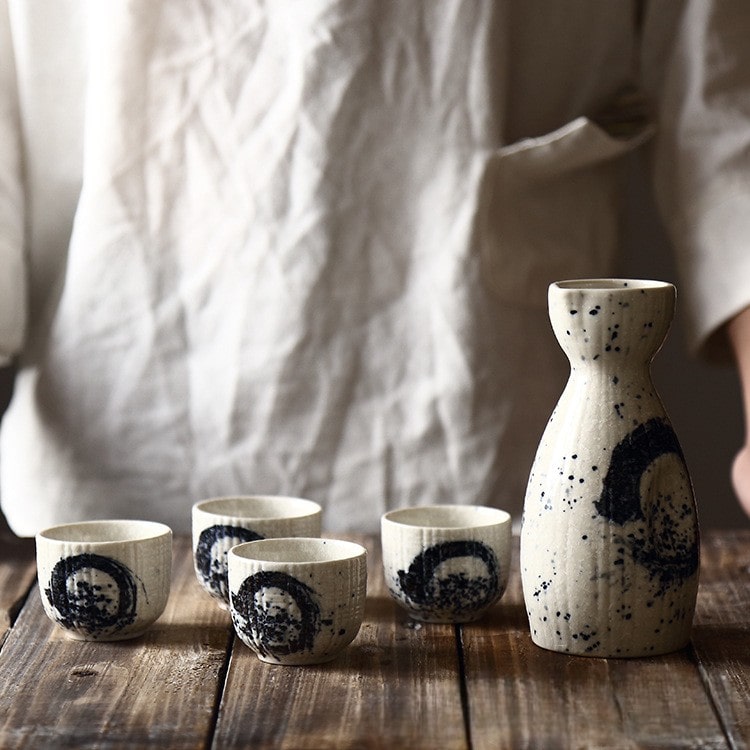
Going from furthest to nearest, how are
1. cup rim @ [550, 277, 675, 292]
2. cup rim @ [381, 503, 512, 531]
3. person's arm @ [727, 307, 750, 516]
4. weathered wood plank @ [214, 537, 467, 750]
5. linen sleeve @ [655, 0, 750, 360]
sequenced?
1. linen sleeve @ [655, 0, 750, 360]
2. person's arm @ [727, 307, 750, 516]
3. cup rim @ [381, 503, 512, 531]
4. cup rim @ [550, 277, 675, 292]
5. weathered wood plank @ [214, 537, 467, 750]

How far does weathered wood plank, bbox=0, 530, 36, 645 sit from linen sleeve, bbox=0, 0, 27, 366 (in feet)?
0.66

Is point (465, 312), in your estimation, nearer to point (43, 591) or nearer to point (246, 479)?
point (246, 479)

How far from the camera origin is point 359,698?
1.82ft

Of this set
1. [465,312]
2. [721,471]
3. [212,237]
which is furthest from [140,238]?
[721,471]

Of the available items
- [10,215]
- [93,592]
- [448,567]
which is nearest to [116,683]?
[93,592]

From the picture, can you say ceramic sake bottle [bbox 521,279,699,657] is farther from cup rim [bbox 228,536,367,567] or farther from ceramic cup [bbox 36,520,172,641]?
ceramic cup [bbox 36,520,172,641]

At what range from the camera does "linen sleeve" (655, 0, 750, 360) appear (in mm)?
963

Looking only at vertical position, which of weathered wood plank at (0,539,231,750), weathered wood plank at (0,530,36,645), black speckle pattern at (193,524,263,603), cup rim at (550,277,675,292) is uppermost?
cup rim at (550,277,675,292)

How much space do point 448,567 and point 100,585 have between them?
8.2 inches

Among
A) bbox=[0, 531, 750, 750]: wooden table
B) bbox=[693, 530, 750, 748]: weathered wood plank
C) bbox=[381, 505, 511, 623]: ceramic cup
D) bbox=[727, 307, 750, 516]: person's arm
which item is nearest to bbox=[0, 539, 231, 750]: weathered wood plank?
bbox=[0, 531, 750, 750]: wooden table

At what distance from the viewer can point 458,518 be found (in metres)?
0.73

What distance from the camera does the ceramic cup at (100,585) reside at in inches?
24.9

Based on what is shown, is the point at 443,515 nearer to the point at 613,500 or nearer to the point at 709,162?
the point at 613,500

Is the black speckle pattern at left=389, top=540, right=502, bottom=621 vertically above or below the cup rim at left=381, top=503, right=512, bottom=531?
below
